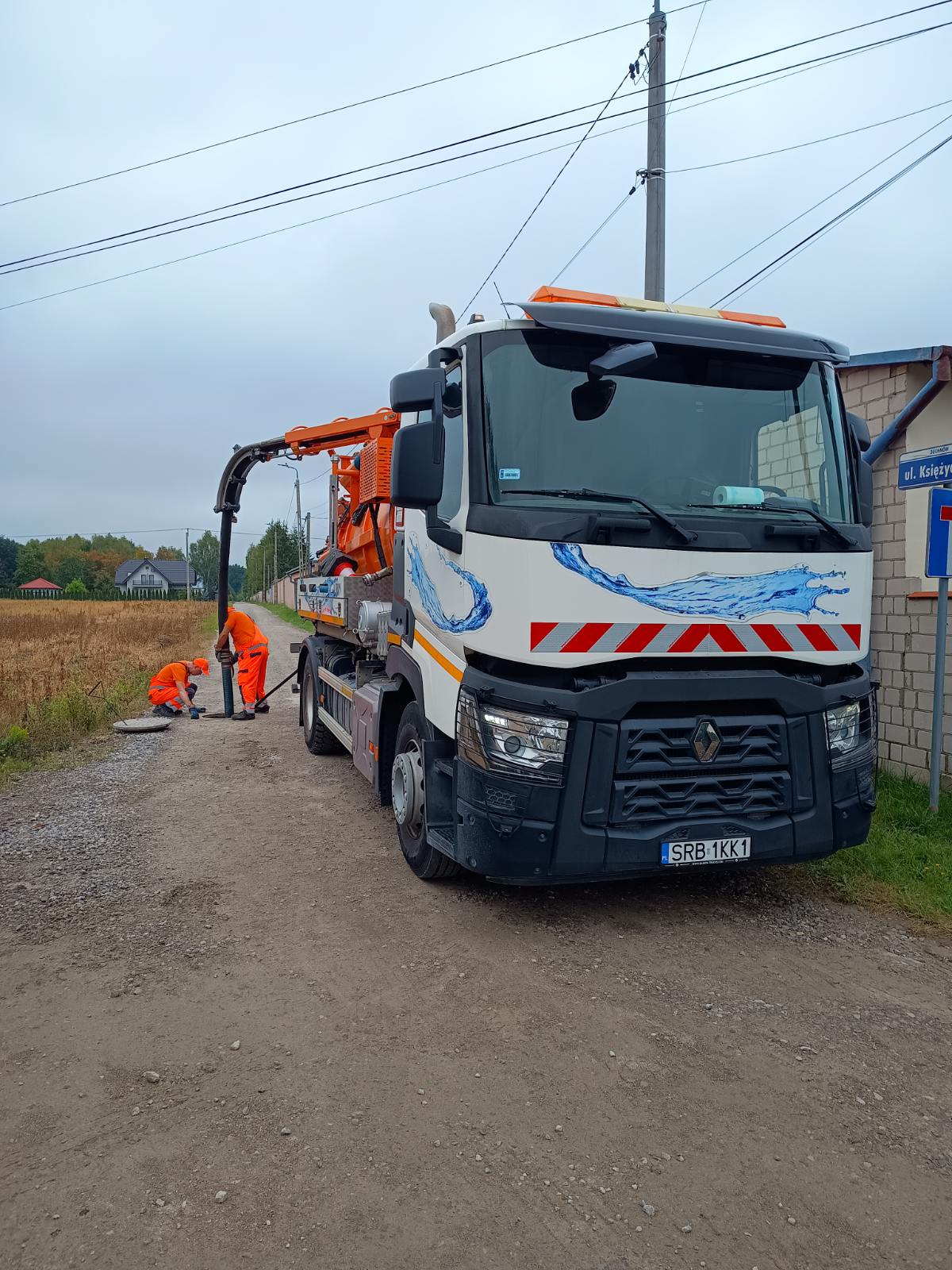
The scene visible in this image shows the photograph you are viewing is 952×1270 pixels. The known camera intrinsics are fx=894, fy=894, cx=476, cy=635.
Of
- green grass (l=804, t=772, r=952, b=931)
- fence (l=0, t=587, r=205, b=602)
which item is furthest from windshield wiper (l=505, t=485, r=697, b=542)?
fence (l=0, t=587, r=205, b=602)

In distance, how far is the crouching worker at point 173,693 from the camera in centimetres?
1176

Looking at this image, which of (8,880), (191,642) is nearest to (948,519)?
(8,880)

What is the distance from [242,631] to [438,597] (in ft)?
23.6

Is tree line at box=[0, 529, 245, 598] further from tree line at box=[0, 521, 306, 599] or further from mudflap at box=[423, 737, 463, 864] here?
mudflap at box=[423, 737, 463, 864]

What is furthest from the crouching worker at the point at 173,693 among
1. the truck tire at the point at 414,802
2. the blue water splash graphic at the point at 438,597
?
the blue water splash graphic at the point at 438,597

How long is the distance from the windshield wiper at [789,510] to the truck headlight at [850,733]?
2.70ft

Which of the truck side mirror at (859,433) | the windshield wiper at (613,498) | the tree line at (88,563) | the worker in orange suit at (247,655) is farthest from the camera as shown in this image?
the tree line at (88,563)

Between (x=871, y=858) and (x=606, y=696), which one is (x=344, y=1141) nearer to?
(x=606, y=696)

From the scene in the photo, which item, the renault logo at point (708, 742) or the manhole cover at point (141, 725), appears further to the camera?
the manhole cover at point (141, 725)

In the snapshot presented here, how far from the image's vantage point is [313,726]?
9.30m

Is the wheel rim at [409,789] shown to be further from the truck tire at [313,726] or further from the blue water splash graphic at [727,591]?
the truck tire at [313,726]

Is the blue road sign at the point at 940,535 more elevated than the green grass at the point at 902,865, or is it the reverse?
the blue road sign at the point at 940,535

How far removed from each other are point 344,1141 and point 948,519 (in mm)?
5350

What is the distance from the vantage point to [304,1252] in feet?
7.64
